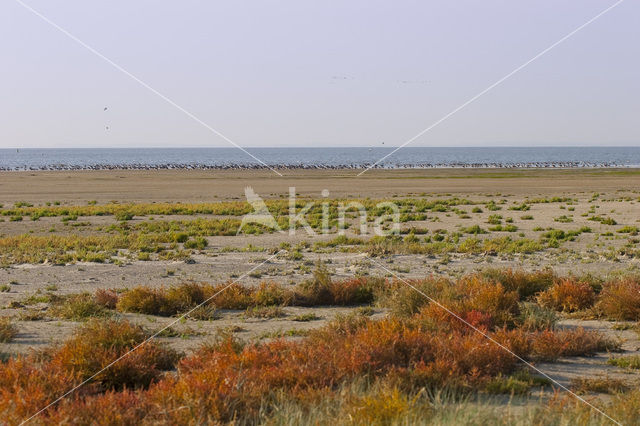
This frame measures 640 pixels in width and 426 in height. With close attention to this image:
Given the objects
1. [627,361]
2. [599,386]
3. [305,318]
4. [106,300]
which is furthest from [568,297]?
[106,300]

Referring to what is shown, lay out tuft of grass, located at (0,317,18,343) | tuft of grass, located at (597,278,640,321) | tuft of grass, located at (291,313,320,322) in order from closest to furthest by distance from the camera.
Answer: tuft of grass, located at (0,317,18,343)
tuft of grass, located at (597,278,640,321)
tuft of grass, located at (291,313,320,322)

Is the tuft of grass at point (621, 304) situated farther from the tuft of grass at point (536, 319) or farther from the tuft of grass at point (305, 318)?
the tuft of grass at point (305, 318)

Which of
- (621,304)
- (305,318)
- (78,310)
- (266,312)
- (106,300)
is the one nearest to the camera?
(621,304)

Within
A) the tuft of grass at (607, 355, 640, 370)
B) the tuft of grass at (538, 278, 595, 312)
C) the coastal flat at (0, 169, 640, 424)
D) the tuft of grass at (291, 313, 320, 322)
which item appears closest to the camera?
the tuft of grass at (607, 355, 640, 370)

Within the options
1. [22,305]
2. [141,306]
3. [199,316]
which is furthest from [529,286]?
[22,305]

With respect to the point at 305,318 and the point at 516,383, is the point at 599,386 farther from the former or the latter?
the point at 305,318

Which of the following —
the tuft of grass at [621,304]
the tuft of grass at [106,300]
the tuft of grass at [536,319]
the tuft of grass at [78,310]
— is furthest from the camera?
the tuft of grass at [106,300]

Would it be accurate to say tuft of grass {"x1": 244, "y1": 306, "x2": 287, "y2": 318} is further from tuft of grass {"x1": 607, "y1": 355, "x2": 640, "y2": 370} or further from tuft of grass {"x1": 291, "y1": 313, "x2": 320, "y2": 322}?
tuft of grass {"x1": 607, "y1": 355, "x2": 640, "y2": 370}

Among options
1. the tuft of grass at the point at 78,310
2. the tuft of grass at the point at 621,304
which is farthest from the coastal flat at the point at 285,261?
the tuft of grass at the point at 621,304

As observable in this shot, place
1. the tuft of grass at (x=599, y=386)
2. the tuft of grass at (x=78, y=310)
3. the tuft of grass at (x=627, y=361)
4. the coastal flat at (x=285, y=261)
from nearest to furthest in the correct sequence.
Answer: the tuft of grass at (x=599, y=386)
the tuft of grass at (x=627, y=361)
the coastal flat at (x=285, y=261)
the tuft of grass at (x=78, y=310)

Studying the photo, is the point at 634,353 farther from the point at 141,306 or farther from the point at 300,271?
the point at 300,271

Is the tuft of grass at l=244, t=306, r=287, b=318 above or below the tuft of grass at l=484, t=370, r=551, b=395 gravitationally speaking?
below

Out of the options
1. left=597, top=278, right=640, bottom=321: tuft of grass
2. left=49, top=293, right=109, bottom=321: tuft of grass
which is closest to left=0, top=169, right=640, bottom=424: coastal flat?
left=49, top=293, right=109, bottom=321: tuft of grass

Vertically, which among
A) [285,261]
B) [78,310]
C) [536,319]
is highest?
[536,319]
